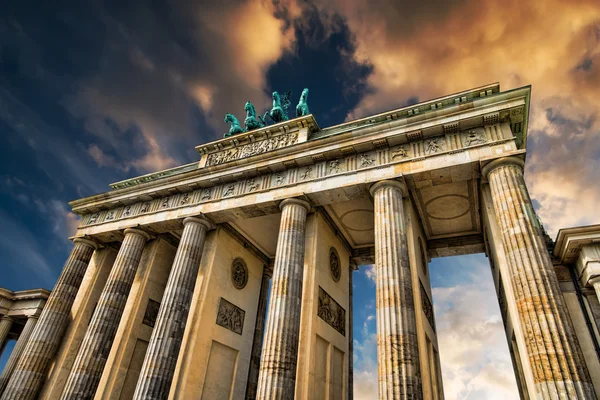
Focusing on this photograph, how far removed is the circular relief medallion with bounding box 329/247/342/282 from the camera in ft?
58.6

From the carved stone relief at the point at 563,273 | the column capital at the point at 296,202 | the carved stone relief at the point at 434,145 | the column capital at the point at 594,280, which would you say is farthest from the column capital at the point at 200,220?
the column capital at the point at 594,280

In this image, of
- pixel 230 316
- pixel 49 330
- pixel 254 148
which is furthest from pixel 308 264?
pixel 49 330

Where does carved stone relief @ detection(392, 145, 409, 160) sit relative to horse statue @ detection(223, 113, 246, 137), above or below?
below

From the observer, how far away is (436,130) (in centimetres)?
1420

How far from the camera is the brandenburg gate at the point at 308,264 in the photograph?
1130cm

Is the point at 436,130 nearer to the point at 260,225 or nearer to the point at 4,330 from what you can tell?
the point at 260,225

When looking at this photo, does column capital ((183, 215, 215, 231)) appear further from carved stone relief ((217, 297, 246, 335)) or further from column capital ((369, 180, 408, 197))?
column capital ((369, 180, 408, 197))

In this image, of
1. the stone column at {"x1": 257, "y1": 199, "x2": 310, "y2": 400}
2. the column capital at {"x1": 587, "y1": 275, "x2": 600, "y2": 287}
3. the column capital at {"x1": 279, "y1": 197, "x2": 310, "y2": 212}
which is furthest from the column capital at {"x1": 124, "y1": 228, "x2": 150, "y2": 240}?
the column capital at {"x1": 587, "y1": 275, "x2": 600, "y2": 287}

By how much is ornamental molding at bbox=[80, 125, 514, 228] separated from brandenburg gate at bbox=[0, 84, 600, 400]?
66mm

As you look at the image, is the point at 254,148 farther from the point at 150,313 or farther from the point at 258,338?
the point at 258,338

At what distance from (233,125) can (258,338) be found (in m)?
12.6

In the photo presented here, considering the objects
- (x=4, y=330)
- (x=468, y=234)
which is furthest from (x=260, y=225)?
(x=4, y=330)

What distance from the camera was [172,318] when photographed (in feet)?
50.4

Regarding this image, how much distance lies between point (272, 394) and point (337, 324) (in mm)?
5770
